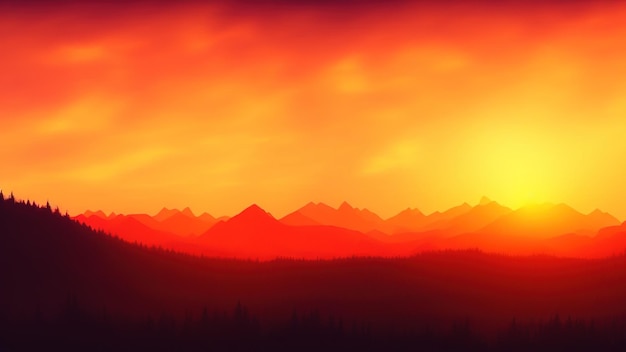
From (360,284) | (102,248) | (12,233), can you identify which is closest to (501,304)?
(360,284)

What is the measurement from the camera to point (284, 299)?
335 ft

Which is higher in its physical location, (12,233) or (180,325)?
(12,233)

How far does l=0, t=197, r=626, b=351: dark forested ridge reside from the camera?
71.7 metres

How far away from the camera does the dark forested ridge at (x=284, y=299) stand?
71.7m

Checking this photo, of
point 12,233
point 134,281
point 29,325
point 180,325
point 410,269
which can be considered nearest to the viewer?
point 29,325

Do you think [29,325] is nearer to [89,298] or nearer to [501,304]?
[89,298]

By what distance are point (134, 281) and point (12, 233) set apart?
17786 millimetres

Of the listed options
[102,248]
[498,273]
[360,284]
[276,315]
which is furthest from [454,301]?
[102,248]

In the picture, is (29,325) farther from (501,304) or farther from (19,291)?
(501,304)

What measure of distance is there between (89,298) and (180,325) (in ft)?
74.3

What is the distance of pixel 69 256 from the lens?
360ft

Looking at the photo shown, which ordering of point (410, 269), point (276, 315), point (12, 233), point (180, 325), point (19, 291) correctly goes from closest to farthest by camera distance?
point (180, 325)
point (276, 315)
point (19, 291)
point (12, 233)
point (410, 269)

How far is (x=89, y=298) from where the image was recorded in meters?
96.6

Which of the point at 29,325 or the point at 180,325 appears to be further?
the point at 180,325
